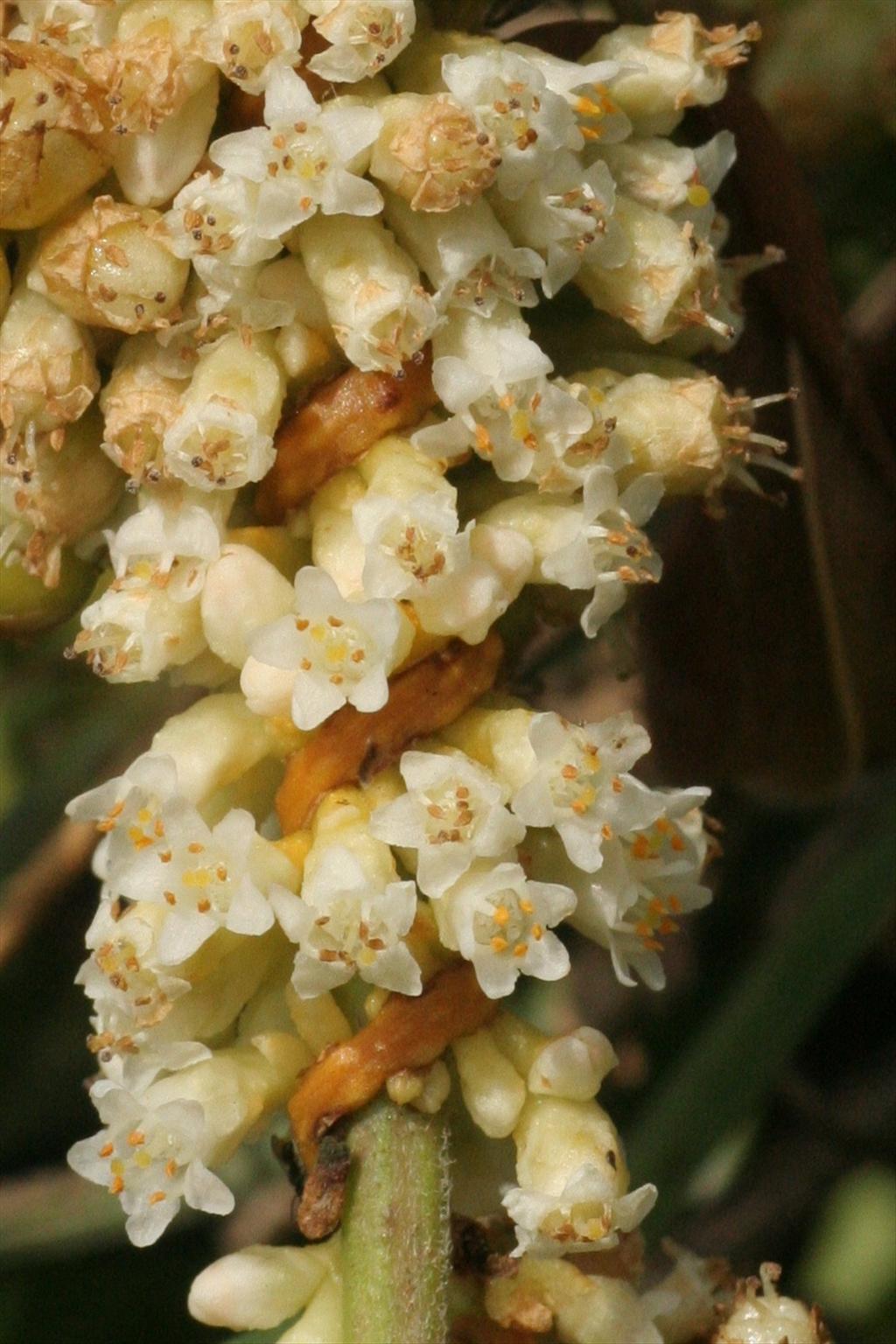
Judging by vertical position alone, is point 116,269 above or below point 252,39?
below

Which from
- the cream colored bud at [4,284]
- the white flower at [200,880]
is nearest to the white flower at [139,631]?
the white flower at [200,880]

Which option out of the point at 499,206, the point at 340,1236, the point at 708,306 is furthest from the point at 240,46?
the point at 340,1236

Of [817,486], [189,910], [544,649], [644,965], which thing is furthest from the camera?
[544,649]

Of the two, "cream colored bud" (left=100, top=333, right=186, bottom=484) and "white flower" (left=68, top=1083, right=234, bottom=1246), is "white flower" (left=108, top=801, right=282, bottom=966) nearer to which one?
"white flower" (left=68, top=1083, right=234, bottom=1246)

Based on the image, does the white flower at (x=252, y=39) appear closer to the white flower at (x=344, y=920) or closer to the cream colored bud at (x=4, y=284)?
the cream colored bud at (x=4, y=284)

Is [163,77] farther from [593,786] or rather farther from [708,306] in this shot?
[593,786]

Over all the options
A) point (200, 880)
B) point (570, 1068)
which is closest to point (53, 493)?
point (200, 880)

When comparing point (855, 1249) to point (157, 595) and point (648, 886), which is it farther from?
point (157, 595)
